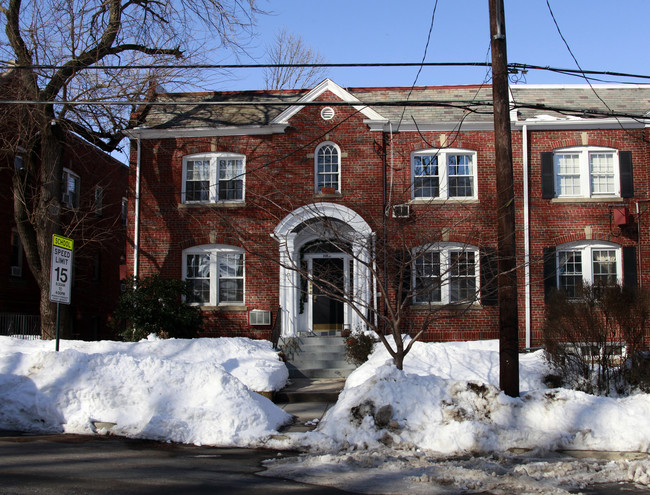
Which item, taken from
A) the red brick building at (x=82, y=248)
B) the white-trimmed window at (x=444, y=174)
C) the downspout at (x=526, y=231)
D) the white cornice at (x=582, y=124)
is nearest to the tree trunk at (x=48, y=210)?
the red brick building at (x=82, y=248)

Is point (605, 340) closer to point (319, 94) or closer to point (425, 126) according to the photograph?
point (425, 126)

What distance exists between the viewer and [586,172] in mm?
17625

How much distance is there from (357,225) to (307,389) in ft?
17.5

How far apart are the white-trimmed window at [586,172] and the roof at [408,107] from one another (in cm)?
111

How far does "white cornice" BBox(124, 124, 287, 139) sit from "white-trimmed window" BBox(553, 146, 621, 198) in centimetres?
784

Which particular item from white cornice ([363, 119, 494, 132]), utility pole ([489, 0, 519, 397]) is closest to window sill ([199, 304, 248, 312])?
white cornice ([363, 119, 494, 132])

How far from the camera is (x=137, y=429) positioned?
31.1 feet

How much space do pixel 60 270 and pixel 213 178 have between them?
299 inches

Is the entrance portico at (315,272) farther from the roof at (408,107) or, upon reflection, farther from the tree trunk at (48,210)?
the tree trunk at (48,210)

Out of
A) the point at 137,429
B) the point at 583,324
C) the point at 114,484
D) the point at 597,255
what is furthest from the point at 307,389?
the point at 597,255

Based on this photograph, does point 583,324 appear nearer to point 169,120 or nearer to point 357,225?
point 357,225

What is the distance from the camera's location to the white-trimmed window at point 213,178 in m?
18.1

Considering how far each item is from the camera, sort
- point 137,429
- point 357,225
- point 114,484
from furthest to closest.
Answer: point 357,225 < point 137,429 < point 114,484

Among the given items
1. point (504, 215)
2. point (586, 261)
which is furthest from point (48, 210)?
point (586, 261)
